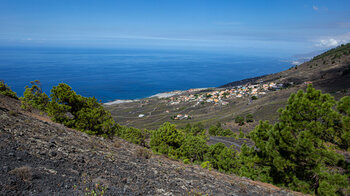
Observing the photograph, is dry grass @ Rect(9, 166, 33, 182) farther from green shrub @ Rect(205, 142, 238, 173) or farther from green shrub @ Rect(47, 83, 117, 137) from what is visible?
green shrub @ Rect(205, 142, 238, 173)

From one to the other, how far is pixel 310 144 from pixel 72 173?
823cm

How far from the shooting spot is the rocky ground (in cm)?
460

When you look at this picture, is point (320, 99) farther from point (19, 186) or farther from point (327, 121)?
point (19, 186)

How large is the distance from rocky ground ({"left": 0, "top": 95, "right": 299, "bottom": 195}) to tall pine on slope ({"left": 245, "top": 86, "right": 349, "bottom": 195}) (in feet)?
3.36

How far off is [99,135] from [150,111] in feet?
199

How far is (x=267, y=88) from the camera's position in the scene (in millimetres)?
74812

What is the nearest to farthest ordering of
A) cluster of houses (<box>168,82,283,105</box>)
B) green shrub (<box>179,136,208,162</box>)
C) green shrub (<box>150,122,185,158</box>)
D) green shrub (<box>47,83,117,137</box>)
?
green shrub (<box>47,83,117,137</box>)
green shrub (<box>150,122,185,158</box>)
green shrub (<box>179,136,208,162</box>)
cluster of houses (<box>168,82,283,105</box>)

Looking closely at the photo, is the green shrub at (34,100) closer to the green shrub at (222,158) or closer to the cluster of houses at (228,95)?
the green shrub at (222,158)

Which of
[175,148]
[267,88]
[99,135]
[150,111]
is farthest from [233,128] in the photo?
[267,88]

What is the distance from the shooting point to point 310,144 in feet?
23.1

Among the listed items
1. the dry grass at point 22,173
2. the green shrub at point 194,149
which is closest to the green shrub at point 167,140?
the green shrub at point 194,149

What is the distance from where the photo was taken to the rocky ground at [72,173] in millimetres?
4602

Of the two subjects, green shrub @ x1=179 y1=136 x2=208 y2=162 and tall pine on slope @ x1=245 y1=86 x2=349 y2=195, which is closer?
tall pine on slope @ x1=245 y1=86 x2=349 y2=195

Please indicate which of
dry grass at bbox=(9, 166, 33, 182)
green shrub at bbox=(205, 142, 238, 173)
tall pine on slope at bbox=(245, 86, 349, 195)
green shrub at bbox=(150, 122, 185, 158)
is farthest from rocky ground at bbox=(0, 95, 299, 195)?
green shrub at bbox=(205, 142, 238, 173)
